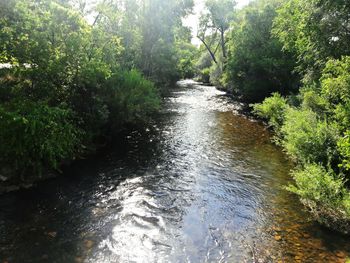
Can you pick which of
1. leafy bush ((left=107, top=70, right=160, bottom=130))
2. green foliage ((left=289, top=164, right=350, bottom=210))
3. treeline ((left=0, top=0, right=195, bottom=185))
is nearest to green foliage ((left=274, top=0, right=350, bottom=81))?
green foliage ((left=289, top=164, right=350, bottom=210))

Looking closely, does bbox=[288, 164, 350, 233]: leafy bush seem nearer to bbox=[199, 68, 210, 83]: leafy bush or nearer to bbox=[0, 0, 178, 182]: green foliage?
bbox=[0, 0, 178, 182]: green foliage

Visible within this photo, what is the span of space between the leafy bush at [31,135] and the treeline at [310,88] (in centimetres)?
866

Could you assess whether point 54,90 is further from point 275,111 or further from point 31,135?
point 275,111

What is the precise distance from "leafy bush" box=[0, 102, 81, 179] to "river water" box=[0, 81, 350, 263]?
111 cm

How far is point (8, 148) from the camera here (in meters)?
9.89

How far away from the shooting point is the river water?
7.70 meters

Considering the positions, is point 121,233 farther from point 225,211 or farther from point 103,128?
point 103,128

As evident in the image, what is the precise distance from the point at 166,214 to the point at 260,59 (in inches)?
1012

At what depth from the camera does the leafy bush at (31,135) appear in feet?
31.8

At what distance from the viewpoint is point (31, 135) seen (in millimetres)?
10031

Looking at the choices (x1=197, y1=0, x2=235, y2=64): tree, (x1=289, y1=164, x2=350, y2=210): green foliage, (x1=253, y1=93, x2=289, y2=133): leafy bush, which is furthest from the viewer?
(x1=197, y1=0, x2=235, y2=64): tree

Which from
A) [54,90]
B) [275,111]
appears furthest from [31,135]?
[275,111]

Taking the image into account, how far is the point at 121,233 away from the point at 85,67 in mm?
8419

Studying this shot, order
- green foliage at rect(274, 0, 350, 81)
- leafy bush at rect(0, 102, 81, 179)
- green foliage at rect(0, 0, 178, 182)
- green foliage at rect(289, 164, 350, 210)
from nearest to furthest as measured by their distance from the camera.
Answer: green foliage at rect(289, 164, 350, 210) → leafy bush at rect(0, 102, 81, 179) → green foliage at rect(0, 0, 178, 182) → green foliage at rect(274, 0, 350, 81)
